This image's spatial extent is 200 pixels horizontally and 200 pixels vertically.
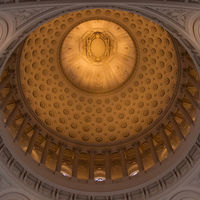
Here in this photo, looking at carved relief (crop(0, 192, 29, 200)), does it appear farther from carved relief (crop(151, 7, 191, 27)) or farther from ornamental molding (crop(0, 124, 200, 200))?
carved relief (crop(151, 7, 191, 27))

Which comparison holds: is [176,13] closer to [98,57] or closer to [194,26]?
[194,26]

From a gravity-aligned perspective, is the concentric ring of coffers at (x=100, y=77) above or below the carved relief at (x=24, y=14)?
above

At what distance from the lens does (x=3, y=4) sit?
13.7 metres

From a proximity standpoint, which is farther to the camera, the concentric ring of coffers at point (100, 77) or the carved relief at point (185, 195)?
the concentric ring of coffers at point (100, 77)

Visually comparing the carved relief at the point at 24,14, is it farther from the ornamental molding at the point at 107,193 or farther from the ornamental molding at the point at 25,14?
the ornamental molding at the point at 107,193

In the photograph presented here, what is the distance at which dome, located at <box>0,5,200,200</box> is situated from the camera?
2500cm

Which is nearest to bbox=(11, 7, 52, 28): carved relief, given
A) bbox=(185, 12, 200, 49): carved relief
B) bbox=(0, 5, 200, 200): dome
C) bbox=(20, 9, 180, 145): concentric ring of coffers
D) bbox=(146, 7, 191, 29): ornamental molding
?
bbox=(146, 7, 191, 29): ornamental molding

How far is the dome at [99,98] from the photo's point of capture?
25.0 m

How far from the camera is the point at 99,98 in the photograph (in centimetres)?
3288

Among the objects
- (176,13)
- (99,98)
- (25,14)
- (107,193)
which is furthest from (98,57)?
(176,13)

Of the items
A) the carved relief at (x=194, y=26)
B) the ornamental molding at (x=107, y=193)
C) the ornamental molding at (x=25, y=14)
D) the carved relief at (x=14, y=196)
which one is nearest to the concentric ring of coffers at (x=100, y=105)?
the ornamental molding at (x=107, y=193)

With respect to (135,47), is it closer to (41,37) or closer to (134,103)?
(134,103)

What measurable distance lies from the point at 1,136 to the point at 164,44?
15571mm

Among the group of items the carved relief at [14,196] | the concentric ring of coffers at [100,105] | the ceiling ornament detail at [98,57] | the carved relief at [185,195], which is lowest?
the carved relief at [14,196]
